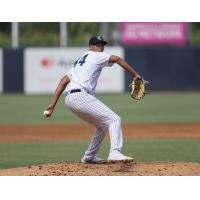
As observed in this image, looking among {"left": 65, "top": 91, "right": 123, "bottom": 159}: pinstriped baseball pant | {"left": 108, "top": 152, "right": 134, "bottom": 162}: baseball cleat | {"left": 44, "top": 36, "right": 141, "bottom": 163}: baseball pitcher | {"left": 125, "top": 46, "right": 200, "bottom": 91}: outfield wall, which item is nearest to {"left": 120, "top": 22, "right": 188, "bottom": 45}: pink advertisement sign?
{"left": 125, "top": 46, "right": 200, "bottom": 91}: outfield wall

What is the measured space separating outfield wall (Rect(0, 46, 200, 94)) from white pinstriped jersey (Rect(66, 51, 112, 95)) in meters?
16.4

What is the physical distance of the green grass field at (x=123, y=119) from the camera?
404 inches

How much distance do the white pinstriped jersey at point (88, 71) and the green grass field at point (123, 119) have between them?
1619mm

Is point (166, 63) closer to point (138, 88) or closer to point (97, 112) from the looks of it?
point (138, 88)

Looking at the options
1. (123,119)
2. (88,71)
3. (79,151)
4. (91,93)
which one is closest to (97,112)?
(91,93)

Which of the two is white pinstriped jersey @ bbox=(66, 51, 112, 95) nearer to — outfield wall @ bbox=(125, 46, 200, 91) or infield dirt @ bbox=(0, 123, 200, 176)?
infield dirt @ bbox=(0, 123, 200, 176)

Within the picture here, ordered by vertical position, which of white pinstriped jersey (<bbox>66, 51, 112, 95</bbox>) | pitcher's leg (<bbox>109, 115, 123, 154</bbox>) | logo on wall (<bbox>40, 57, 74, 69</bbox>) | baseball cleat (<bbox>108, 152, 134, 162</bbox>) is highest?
white pinstriped jersey (<bbox>66, 51, 112, 95</bbox>)

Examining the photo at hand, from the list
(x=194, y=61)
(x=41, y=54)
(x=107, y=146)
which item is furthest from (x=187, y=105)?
(x=107, y=146)

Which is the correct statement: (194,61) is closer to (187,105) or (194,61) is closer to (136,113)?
(187,105)

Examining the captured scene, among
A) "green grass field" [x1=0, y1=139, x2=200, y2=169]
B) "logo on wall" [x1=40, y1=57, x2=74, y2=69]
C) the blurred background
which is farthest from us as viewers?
"logo on wall" [x1=40, y1=57, x2=74, y2=69]

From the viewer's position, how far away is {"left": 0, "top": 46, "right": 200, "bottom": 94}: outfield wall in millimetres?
25109

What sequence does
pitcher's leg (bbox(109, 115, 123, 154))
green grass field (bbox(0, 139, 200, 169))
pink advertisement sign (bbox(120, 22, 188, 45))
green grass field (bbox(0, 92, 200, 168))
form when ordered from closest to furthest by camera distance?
pitcher's leg (bbox(109, 115, 123, 154))
green grass field (bbox(0, 139, 200, 169))
green grass field (bbox(0, 92, 200, 168))
pink advertisement sign (bbox(120, 22, 188, 45))

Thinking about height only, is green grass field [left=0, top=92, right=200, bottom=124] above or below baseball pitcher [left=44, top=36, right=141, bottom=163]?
below

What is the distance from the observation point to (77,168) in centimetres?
859
